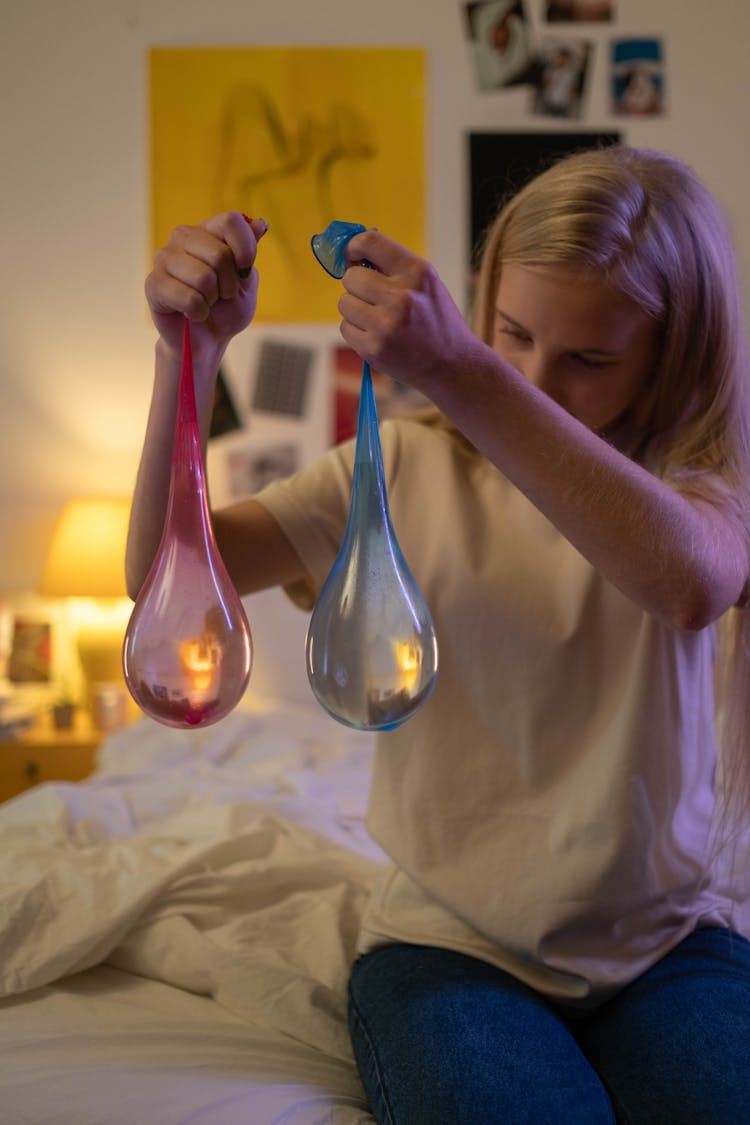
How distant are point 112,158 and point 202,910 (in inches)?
84.0

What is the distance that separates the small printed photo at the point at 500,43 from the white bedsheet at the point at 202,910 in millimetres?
1930

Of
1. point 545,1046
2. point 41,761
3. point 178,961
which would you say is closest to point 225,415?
point 41,761

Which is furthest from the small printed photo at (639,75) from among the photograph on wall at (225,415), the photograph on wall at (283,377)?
the photograph on wall at (225,415)

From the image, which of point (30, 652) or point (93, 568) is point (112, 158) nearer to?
point (93, 568)

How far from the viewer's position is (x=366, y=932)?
95 cm

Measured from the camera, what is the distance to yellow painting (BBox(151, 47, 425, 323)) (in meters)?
2.67

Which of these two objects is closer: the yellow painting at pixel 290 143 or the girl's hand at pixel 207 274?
the girl's hand at pixel 207 274

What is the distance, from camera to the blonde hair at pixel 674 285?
2.82ft

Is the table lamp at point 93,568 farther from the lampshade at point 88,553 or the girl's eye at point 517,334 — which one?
the girl's eye at point 517,334

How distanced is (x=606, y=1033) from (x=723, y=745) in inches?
10.5

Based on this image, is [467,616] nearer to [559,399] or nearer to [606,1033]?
[559,399]

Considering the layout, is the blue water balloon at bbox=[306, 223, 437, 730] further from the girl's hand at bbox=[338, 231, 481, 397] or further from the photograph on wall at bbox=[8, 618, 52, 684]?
the photograph on wall at bbox=[8, 618, 52, 684]

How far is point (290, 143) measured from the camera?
270cm

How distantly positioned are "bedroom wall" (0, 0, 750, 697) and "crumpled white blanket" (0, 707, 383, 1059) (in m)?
1.32
